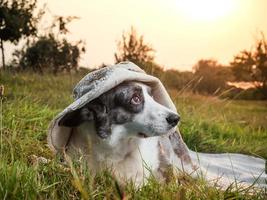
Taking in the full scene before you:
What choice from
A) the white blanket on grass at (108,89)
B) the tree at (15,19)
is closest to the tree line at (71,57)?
the tree at (15,19)

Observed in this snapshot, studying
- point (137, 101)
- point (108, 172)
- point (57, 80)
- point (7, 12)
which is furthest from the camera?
point (7, 12)

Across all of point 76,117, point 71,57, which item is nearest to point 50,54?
point 71,57

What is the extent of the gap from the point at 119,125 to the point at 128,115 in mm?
94

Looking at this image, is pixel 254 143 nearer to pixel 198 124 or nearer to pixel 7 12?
pixel 198 124

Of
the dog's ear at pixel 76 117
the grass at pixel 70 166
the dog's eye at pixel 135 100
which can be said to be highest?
the dog's eye at pixel 135 100

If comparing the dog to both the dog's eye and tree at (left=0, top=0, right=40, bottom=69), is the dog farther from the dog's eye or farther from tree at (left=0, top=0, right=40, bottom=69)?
tree at (left=0, top=0, right=40, bottom=69)

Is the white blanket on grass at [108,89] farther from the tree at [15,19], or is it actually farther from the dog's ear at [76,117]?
the tree at [15,19]

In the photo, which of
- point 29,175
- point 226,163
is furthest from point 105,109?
point 226,163

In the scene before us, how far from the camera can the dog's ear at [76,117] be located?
4320 mm

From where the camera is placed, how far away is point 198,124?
8.16 metres

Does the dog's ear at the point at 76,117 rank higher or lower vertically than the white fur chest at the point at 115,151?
higher

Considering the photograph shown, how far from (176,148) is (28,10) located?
43.9 feet

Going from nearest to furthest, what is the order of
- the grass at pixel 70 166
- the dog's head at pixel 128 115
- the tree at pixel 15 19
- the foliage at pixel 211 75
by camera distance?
1. the grass at pixel 70 166
2. the dog's head at pixel 128 115
3. the tree at pixel 15 19
4. the foliage at pixel 211 75

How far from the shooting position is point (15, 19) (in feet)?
56.6
